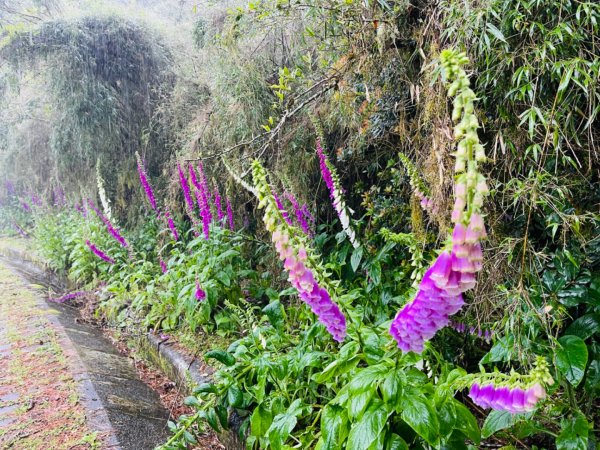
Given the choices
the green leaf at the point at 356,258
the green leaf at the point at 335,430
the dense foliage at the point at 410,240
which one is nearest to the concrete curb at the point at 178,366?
the dense foliage at the point at 410,240

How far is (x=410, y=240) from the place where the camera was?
5.79 feet

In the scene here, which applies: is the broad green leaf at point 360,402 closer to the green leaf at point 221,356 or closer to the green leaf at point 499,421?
the green leaf at point 499,421

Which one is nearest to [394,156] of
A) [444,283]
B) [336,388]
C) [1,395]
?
[336,388]

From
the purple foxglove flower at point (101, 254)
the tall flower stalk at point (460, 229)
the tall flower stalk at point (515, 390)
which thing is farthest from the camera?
the purple foxglove flower at point (101, 254)

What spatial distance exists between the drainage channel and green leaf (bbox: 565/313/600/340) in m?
2.32

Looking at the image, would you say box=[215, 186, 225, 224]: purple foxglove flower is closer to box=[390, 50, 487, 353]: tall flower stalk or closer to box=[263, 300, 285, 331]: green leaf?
box=[263, 300, 285, 331]: green leaf

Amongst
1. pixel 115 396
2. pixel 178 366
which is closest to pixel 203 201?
pixel 178 366

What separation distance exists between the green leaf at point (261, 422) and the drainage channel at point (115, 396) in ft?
2.29

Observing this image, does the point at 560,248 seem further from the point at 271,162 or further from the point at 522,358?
the point at 271,162

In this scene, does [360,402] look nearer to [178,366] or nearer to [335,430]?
[335,430]

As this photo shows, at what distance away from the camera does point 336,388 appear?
2314mm

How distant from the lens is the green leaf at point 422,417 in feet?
4.84

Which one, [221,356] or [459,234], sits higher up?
[459,234]

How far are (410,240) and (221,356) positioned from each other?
4.47 feet
